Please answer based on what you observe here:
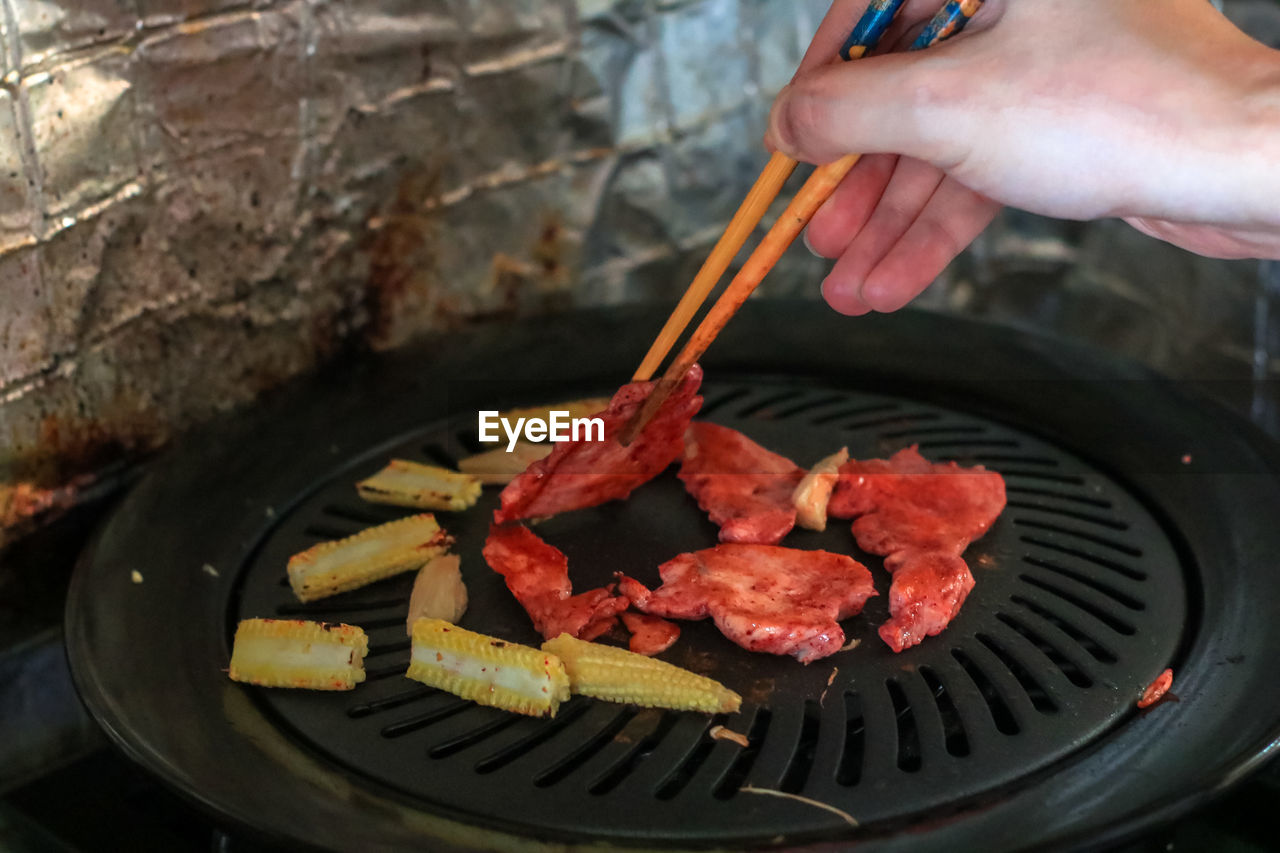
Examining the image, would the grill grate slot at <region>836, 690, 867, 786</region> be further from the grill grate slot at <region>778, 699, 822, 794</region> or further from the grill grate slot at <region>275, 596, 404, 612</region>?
the grill grate slot at <region>275, 596, 404, 612</region>

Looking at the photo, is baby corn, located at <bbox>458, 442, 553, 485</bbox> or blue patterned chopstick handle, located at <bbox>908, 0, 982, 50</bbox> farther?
baby corn, located at <bbox>458, 442, 553, 485</bbox>

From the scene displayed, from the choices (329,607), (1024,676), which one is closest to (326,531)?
(329,607)

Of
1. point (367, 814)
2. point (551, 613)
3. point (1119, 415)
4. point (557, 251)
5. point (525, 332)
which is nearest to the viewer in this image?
point (367, 814)

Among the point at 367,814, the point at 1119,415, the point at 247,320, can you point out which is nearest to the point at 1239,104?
the point at 1119,415

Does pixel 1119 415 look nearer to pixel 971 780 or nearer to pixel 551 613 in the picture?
pixel 971 780

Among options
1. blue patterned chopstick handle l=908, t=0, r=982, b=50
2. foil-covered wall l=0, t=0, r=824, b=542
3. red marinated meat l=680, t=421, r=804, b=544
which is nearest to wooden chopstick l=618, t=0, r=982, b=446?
blue patterned chopstick handle l=908, t=0, r=982, b=50

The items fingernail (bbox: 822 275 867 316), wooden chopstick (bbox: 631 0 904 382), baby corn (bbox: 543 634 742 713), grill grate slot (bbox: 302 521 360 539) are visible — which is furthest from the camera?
fingernail (bbox: 822 275 867 316)

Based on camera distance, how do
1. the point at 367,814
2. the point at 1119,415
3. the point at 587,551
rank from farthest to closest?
the point at 1119,415
the point at 587,551
the point at 367,814
